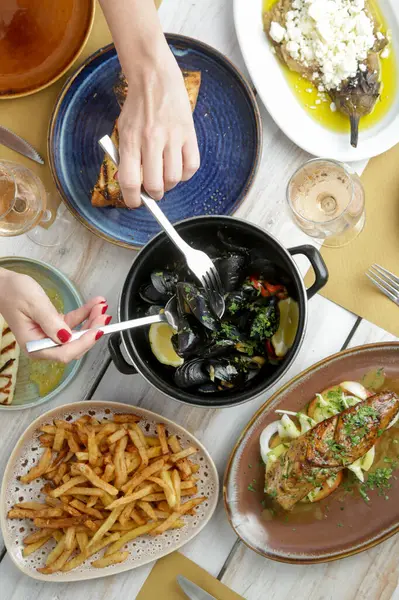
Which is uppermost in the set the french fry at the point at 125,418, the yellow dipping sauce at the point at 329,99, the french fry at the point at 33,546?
the yellow dipping sauce at the point at 329,99

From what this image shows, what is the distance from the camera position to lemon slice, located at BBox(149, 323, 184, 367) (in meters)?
2.04

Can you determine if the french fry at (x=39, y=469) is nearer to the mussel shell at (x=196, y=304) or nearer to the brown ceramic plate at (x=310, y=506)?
the brown ceramic plate at (x=310, y=506)

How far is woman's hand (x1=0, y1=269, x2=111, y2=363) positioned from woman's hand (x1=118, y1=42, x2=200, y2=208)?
1.21 feet

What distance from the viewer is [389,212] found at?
2271mm

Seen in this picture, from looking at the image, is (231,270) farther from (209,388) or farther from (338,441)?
(338,441)

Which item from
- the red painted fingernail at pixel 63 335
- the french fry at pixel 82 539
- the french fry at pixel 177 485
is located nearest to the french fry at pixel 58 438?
the french fry at pixel 82 539

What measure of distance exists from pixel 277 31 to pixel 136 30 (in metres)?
0.60

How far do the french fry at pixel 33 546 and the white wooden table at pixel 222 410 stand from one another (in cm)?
15

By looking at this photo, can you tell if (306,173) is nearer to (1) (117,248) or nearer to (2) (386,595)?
(1) (117,248)

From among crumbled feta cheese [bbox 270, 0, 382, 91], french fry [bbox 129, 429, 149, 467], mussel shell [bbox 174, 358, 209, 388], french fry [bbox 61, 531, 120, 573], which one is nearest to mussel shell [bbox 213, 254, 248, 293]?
mussel shell [bbox 174, 358, 209, 388]

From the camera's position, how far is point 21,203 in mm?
2270

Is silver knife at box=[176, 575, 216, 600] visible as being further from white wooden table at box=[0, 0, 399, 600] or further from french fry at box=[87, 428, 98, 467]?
french fry at box=[87, 428, 98, 467]

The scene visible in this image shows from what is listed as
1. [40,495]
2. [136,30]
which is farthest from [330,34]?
[40,495]

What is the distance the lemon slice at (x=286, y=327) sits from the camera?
193 cm
